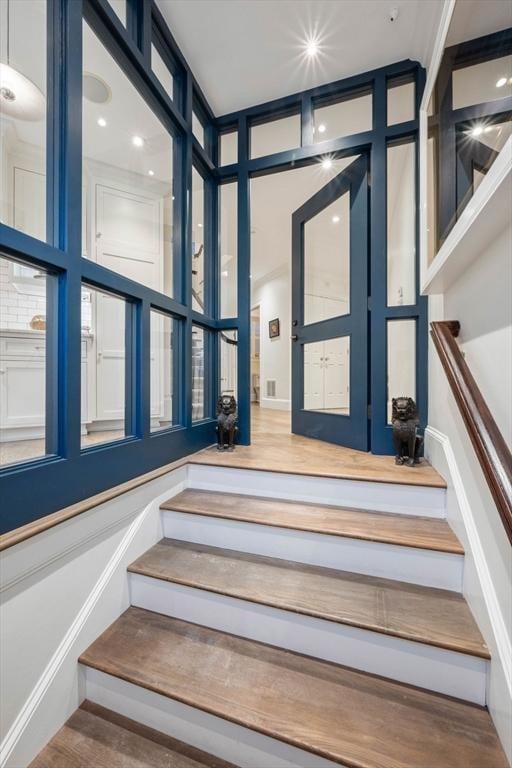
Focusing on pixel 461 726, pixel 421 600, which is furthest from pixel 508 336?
pixel 461 726

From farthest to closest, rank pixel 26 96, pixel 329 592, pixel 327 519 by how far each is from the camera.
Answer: pixel 26 96, pixel 327 519, pixel 329 592

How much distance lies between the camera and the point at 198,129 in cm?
248

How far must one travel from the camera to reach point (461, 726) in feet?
2.99

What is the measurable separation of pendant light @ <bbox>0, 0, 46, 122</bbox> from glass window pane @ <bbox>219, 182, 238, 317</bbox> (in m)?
1.36

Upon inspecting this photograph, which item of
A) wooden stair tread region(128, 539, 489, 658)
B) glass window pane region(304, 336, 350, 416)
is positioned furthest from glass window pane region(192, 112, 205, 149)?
wooden stair tread region(128, 539, 489, 658)

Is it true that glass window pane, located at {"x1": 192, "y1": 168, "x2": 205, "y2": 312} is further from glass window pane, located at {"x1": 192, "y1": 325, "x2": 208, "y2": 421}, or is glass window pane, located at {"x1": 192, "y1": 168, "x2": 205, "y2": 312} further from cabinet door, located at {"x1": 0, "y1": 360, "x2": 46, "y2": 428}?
cabinet door, located at {"x1": 0, "y1": 360, "x2": 46, "y2": 428}

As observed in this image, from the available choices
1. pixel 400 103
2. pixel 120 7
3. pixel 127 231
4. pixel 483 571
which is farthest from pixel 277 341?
pixel 483 571

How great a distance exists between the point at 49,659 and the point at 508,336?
72.3 inches

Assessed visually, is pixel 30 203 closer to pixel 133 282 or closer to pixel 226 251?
pixel 133 282

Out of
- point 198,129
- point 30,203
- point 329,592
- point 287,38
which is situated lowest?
point 329,592

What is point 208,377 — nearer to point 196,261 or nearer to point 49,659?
point 196,261

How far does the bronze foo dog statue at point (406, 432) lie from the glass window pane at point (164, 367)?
141cm

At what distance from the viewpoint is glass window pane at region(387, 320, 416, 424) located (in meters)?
2.30

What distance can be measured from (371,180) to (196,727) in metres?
3.07
